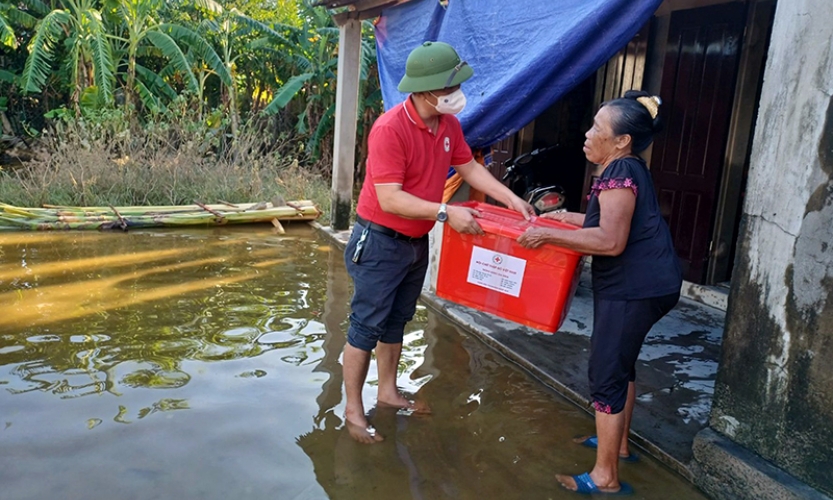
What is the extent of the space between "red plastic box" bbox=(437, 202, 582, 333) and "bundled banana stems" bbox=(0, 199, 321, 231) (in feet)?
18.9

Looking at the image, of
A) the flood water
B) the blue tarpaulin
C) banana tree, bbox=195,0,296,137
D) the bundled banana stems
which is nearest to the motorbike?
Answer: the blue tarpaulin

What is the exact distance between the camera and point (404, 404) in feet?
11.7

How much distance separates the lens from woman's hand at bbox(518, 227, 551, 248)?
2.71 metres

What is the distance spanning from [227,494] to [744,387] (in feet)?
7.21

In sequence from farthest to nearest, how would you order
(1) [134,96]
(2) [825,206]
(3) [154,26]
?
Result: (1) [134,96]
(3) [154,26]
(2) [825,206]

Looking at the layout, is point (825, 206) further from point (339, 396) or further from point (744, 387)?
point (339, 396)

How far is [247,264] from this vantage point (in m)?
6.61

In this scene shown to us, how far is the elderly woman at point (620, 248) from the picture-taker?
101 inches

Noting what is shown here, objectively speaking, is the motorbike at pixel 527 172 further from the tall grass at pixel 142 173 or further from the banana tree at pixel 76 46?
the banana tree at pixel 76 46

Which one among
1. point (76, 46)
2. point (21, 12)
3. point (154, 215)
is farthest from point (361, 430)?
point (21, 12)

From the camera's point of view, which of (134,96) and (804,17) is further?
(134,96)

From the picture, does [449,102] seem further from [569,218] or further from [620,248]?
[620,248]

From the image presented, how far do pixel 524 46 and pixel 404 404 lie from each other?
2.46 meters

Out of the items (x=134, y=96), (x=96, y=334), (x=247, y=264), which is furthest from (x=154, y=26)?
Result: (x=96, y=334)
